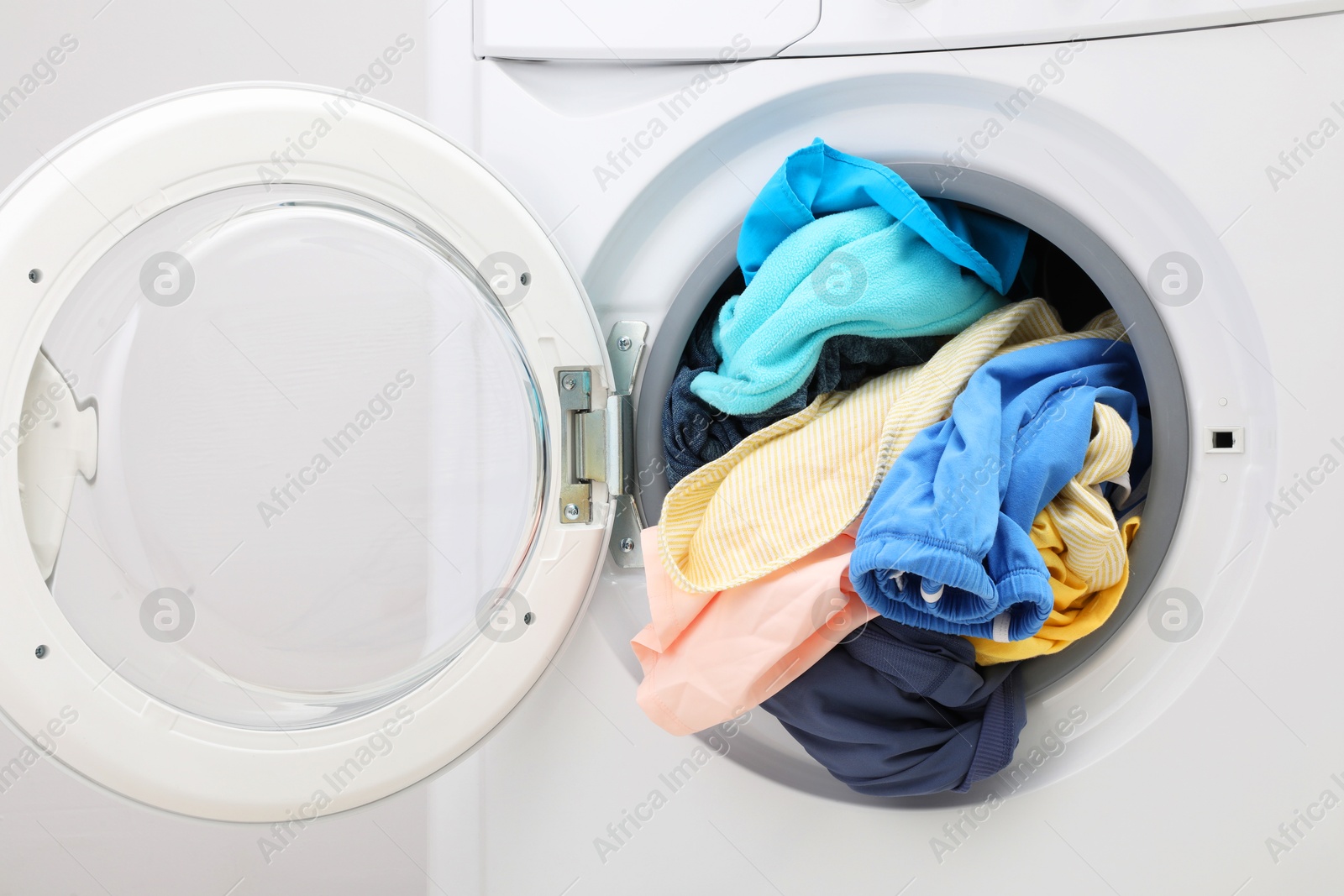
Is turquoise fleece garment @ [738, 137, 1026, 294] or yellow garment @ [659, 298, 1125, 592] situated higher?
turquoise fleece garment @ [738, 137, 1026, 294]

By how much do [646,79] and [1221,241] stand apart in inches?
17.3

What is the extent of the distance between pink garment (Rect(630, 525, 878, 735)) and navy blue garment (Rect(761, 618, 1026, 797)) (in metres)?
0.03

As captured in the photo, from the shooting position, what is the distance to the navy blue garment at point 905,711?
61 cm

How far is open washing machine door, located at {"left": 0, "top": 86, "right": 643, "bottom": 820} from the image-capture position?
1.88 ft

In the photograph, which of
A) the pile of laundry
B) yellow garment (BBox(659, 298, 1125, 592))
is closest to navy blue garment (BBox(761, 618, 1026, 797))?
the pile of laundry

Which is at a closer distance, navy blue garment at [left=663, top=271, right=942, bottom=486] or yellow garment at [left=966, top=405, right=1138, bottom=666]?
yellow garment at [left=966, top=405, right=1138, bottom=666]

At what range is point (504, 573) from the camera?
2.19ft

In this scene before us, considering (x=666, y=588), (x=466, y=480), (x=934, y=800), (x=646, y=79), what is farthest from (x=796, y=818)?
(x=646, y=79)

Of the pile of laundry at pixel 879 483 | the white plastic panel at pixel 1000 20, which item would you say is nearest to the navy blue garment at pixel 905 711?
the pile of laundry at pixel 879 483

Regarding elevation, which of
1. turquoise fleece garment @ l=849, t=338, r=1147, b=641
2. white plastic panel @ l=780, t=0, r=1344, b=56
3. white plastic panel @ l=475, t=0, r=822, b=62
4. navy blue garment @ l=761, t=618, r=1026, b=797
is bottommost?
navy blue garment @ l=761, t=618, r=1026, b=797

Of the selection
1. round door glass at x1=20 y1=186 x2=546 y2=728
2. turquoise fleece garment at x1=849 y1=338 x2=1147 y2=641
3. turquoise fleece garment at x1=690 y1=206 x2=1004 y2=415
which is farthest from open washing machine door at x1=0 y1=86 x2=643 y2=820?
turquoise fleece garment at x1=849 y1=338 x2=1147 y2=641

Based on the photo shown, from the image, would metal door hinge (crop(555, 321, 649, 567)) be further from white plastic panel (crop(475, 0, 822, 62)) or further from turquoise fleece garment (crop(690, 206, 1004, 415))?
white plastic panel (crop(475, 0, 822, 62))

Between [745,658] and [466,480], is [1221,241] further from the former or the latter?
[466,480]

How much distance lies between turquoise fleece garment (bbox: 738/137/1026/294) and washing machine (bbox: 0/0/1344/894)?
0.03 meters
